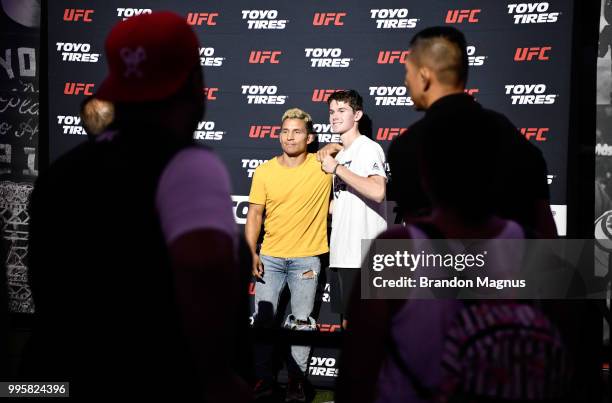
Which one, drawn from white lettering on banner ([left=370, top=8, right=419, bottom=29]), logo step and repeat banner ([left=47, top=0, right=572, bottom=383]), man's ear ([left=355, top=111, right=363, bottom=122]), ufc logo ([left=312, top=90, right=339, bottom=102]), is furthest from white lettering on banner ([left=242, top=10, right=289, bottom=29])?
man's ear ([left=355, top=111, right=363, bottom=122])

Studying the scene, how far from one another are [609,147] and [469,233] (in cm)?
390

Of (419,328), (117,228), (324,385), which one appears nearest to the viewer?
(117,228)

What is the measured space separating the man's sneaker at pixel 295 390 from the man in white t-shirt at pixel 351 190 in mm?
602

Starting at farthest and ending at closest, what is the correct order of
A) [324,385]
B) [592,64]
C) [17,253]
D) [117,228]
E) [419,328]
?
[17,253] < [324,385] < [592,64] < [419,328] < [117,228]

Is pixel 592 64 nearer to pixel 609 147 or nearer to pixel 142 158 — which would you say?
pixel 609 147

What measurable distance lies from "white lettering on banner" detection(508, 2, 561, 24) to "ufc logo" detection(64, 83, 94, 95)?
135 inches

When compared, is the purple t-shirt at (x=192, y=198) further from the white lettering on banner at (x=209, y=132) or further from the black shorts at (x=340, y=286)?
the white lettering on banner at (x=209, y=132)

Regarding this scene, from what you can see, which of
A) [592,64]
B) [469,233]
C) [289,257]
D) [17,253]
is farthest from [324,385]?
[469,233]

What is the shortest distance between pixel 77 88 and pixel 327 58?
2.12m

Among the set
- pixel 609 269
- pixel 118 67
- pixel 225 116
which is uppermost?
pixel 225 116

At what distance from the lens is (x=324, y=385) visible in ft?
17.0

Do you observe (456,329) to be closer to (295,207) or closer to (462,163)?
(462,163)

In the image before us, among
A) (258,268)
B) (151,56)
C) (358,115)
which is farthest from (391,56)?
(151,56)

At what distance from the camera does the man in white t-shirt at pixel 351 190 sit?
449 cm
